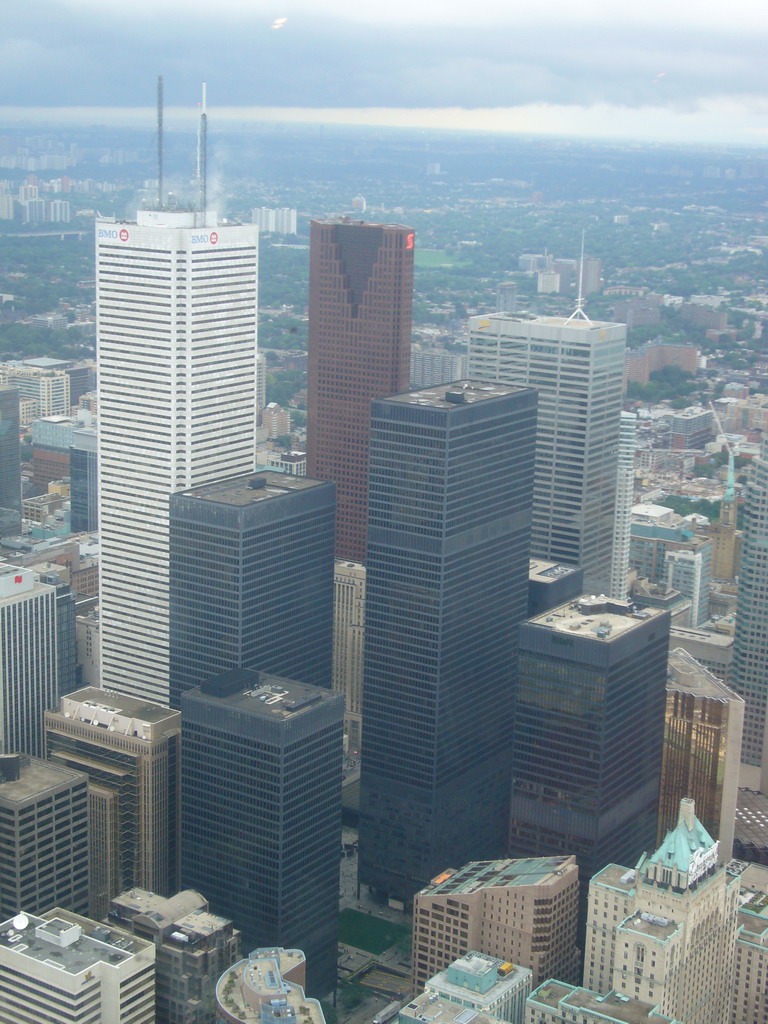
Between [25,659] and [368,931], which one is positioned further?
[25,659]

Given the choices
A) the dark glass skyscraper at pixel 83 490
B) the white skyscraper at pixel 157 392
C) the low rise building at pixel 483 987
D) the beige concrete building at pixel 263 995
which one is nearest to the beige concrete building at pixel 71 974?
the beige concrete building at pixel 263 995

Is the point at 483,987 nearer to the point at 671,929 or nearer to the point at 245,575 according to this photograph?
the point at 671,929

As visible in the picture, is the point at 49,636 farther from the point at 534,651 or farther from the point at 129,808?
the point at 534,651

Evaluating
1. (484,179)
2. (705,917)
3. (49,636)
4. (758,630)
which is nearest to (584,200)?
(484,179)

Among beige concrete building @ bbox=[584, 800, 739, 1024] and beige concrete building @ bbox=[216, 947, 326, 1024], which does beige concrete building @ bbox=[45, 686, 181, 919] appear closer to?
beige concrete building @ bbox=[216, 947, 326, 1024]

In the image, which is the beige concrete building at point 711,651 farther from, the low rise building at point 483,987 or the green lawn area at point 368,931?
the low rise building at point 483,987

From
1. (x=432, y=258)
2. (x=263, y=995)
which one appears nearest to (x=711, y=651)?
(x=263, y=995)
